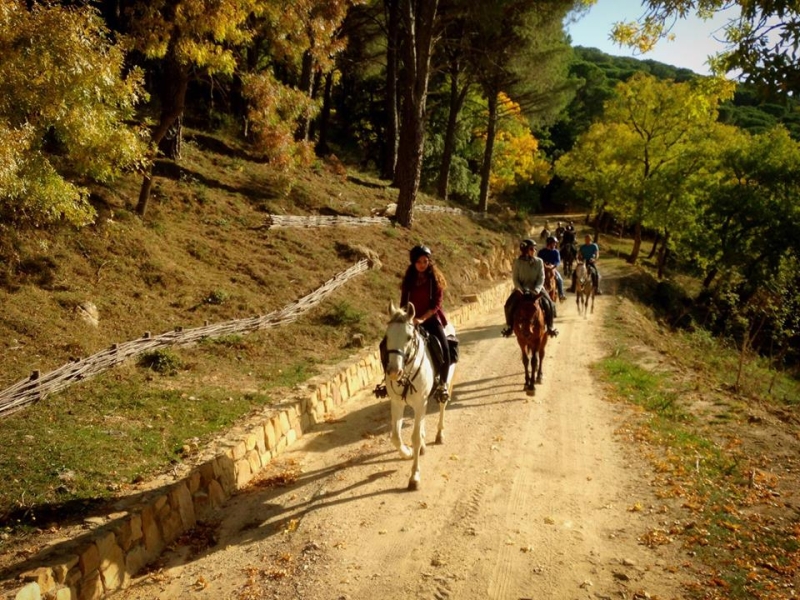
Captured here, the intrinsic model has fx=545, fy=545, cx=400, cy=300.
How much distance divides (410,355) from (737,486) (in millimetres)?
4811

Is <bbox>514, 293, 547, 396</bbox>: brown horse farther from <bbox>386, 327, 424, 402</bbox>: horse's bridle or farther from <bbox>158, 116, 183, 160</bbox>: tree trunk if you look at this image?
<bbox>158, 116, 183, 160</bbox>: tree trunk

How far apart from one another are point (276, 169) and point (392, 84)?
14.2m

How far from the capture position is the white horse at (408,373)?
21.8 feet

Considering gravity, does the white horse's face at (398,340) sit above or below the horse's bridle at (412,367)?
above

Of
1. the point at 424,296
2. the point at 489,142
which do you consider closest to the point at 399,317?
the point at 424,296

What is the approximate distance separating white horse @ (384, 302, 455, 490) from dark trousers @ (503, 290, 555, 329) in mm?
3692

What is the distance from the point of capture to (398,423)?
7.74 meters

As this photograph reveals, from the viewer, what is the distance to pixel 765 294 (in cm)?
2097

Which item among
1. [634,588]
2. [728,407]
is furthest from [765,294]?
[634,588]

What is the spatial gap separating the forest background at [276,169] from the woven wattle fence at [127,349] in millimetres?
311

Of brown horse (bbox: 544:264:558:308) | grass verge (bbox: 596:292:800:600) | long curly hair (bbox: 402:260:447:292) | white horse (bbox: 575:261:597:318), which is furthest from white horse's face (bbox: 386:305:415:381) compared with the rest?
white horse (bbox: 575:261:597:318)

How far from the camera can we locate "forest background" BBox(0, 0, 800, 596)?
25.2 ft

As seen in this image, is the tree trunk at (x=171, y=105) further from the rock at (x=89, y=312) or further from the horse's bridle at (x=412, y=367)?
the horse's bridle at (x=412, y=367)

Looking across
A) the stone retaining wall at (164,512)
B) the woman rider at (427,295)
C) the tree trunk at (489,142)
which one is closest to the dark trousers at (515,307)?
the woman rider at (427,295)
